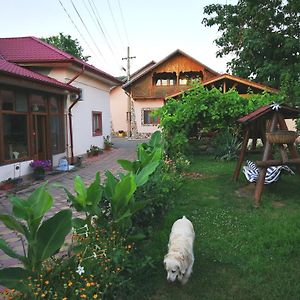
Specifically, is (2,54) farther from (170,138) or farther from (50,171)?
(170,138)

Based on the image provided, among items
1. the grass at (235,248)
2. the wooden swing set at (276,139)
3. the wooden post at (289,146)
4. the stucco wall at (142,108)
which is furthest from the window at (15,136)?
the stucco wall at (142,108)

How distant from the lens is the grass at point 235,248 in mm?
3746

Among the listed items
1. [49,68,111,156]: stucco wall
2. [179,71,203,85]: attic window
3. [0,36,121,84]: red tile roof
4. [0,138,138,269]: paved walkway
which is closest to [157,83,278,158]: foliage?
[0,138,138,269]: paved walkway

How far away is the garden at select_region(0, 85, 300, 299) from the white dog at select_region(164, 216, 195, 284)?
0.15 meters

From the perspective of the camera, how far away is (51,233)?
10.3ft

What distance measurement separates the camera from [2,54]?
1445cm

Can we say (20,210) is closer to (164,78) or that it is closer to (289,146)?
(289,146)

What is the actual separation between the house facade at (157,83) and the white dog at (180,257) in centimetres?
2585

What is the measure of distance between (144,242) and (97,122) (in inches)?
582

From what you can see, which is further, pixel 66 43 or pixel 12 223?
pixel 66 43

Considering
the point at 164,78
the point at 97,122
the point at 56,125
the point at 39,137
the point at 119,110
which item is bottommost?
the point at 39,137

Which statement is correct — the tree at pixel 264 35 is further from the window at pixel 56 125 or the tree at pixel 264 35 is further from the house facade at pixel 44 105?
the window at pixel 56 125

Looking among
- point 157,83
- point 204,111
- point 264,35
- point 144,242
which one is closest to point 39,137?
point 204,111

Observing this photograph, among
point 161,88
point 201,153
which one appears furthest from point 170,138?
point 161,88
